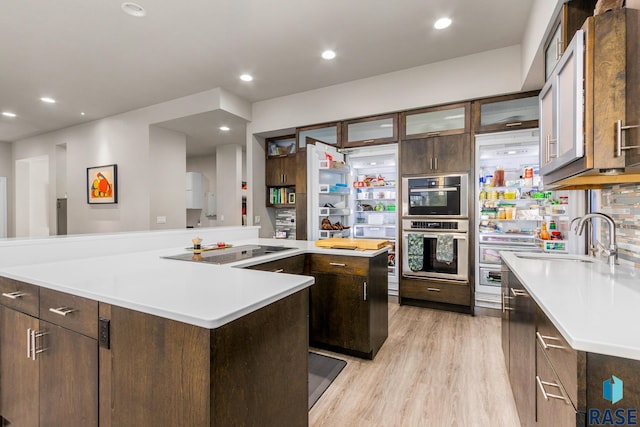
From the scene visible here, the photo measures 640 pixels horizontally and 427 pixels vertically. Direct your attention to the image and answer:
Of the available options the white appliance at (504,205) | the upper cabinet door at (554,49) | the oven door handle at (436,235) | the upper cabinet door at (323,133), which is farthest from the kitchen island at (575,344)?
the upper cabinet door at (323,133)

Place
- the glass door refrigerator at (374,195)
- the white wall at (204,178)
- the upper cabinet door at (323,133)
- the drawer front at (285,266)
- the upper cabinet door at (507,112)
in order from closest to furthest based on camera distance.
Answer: the drawer front at (285,266), the upper cabinet door at (507,112), the glass door refrigerator at (374,195), the upper cabinet door at (323,133), the white wall at (204,178)

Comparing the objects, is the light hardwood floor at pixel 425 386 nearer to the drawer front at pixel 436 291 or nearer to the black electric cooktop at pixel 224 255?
the drawer front at pixel 436 291

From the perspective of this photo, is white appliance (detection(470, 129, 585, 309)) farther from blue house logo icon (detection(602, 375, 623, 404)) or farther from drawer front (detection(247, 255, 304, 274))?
blue house logo icon (detection(602, 375, 623, 404))

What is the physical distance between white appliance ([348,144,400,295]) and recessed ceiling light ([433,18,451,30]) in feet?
4.94

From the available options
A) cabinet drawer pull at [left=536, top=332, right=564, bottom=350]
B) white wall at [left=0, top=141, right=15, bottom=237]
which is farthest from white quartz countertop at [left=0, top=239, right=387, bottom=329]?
white wall at [left=0, top=141, right=15, bottom=237]

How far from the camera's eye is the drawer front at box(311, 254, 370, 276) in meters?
2.36

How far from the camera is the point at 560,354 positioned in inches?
36.9

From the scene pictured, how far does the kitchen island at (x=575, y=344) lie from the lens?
2.51ft

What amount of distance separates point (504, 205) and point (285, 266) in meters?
2.82

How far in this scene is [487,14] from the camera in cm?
268

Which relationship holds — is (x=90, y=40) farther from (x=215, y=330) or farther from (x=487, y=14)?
(x=487, y=14)

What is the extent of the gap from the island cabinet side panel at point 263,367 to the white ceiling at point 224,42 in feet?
8.38

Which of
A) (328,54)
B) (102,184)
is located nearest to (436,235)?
(328,54)

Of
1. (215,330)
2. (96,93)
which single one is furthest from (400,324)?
(96,93)
